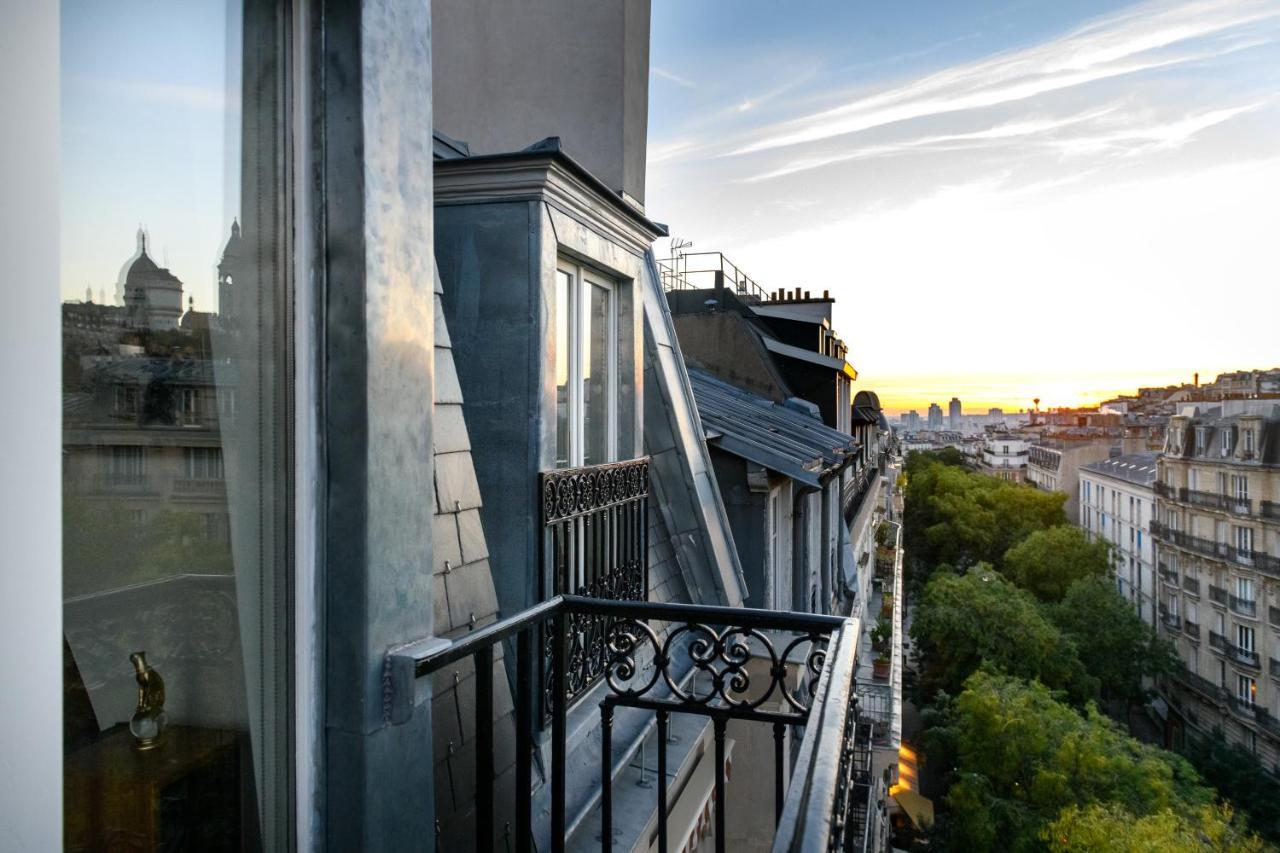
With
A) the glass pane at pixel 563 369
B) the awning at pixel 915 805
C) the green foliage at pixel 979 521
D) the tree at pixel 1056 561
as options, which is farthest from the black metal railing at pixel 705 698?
the green foliage at pixel 979 521

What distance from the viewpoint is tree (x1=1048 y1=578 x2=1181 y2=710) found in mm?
35688

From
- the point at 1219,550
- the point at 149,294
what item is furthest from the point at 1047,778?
the point at 149,294

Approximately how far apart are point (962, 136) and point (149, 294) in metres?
17.5

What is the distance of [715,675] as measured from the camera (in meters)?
2.83

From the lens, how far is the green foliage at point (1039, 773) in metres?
21.2

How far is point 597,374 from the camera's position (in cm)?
507

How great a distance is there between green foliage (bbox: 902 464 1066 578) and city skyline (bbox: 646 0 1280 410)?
101ft

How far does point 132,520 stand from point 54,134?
0.71m

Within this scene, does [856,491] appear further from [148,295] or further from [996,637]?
[148,295]

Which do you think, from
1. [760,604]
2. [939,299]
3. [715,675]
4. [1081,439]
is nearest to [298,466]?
A: [715,675]

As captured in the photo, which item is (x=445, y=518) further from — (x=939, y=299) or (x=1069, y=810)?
(x=939, y=299)

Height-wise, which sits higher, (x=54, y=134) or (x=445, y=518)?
(x=54, y=134)

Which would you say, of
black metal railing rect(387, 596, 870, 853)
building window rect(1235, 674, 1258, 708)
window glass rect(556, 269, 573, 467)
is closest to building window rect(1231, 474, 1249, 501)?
building window rect(1235, 674, 1258, 708)

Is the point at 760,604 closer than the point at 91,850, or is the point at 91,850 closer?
the point at 91,850
